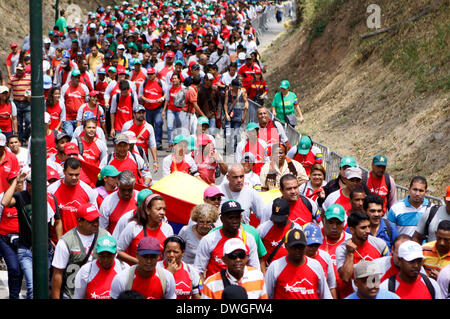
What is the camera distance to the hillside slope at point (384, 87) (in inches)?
647

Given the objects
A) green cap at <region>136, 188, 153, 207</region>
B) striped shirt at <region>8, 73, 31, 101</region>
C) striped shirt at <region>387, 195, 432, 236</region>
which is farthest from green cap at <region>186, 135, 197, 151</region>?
striped shirt at <region>8, 73, 31, 101</region>

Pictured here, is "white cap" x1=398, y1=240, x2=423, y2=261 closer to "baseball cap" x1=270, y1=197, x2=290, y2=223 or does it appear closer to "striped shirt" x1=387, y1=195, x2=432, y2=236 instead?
"baseball cap" x1=270, y1=197, x2=290, y2=223

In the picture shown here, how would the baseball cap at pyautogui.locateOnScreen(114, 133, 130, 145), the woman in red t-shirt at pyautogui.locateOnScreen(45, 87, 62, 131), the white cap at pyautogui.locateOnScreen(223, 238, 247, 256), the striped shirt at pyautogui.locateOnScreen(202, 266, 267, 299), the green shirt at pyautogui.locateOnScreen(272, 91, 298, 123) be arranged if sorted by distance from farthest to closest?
the green shirt at pyautogui.locateOnScreen(272, 91, 298, 123), the woman in red t-shirt at pyautogui.locateOnScreen(45, 87, 62, 131), the baseball cap at pyautogui.locateOnScreen(114, 133, 130, 145), the white cap at pyautogui.locateOnScreen(223, 238, 247, 256), the striped shirt at pyautogui.locateOnScreen(202, 266, 267, 299)

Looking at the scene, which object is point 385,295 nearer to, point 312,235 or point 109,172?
point 312,235

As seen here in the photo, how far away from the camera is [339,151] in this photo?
18.5m

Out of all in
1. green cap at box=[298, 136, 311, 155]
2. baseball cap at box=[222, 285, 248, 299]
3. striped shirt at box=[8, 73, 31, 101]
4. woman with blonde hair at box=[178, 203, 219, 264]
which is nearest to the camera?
baseball cap at box=[222, 285, 248, 299]

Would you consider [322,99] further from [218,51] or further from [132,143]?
[132,143]

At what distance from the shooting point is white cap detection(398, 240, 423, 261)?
6.64m

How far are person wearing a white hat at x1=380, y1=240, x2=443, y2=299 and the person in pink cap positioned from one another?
110 inches

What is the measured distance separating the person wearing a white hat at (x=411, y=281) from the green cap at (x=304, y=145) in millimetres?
4905

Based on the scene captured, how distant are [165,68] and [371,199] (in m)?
11.3

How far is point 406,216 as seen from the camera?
354 inches

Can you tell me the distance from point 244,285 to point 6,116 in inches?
363

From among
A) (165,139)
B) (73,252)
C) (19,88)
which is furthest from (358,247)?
(165,139)
